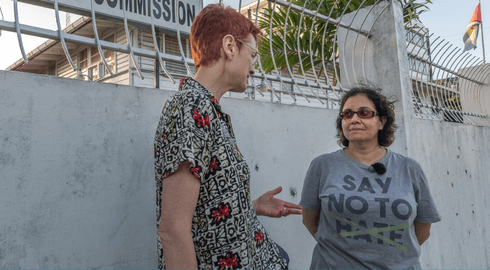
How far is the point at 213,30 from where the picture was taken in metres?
1.28

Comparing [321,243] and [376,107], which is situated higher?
[376,107]

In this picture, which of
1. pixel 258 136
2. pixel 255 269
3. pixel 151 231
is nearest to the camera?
pixel 255 269

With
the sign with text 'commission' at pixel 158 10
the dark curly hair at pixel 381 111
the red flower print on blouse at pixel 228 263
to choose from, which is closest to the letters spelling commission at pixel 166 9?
the sign with text 'commission' at pixel 158 10

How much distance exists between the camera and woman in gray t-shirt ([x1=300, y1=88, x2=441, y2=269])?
5.61 feet

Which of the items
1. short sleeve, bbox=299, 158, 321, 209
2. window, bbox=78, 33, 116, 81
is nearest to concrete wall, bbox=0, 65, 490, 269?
short sleeve, bbox=299, 158, 321, 209

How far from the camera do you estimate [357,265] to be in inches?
67.6

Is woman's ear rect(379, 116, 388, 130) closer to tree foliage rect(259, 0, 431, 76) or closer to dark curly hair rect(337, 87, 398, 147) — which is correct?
dark curly hair rect(337, 87, 398, 147)

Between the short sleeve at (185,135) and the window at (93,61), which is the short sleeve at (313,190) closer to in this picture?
the short sleeve at (185,135)

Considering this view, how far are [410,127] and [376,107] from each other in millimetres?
1562

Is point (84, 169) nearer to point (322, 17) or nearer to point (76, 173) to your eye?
point (76, 173)

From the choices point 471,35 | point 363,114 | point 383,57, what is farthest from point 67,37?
point 471,35

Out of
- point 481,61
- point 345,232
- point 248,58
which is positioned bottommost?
point 345,232

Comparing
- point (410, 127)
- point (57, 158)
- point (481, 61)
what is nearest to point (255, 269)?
point (57, 158)

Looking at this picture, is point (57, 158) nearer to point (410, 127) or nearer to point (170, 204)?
point (170, 204)
